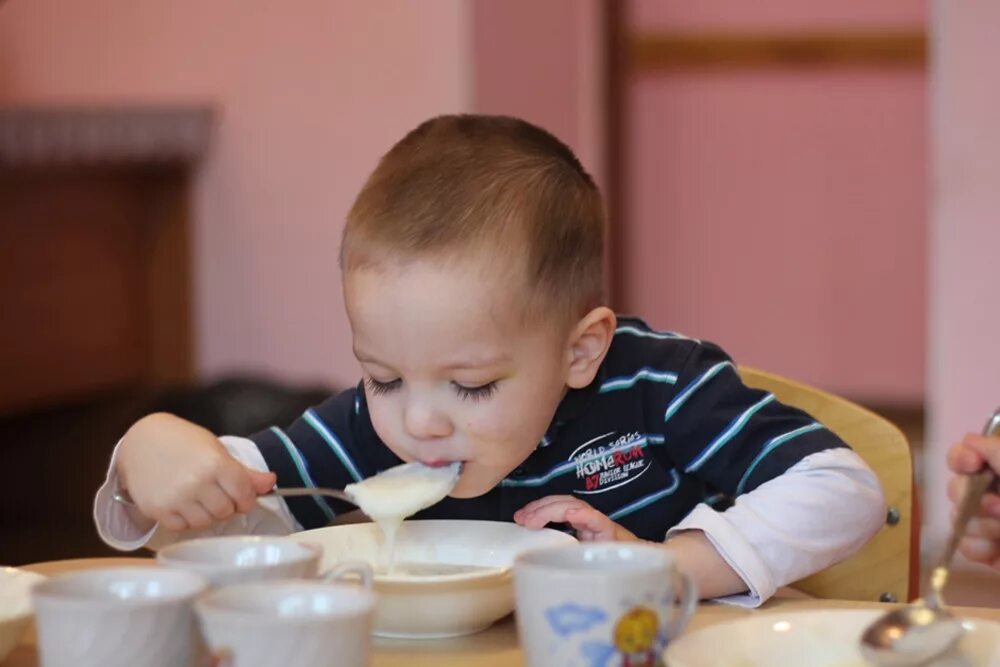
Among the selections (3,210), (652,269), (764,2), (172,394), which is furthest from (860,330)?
(3,210)

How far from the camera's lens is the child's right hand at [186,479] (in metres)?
1.07

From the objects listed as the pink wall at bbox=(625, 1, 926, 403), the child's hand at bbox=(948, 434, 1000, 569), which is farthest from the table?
the pink wall at bbox=(625, 1, 926, 403)

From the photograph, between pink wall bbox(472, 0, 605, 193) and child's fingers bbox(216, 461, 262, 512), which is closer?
child's fingers bbox(216, 461, 262, 512)

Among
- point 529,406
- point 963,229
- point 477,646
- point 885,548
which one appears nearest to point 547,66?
point 963,229

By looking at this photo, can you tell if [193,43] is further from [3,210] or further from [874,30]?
[874,30]

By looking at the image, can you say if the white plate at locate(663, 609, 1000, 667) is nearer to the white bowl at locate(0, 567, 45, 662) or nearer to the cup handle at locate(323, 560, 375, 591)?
the cup handle at locate(323, 560, 375, 591)

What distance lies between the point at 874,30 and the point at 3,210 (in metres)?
2.15

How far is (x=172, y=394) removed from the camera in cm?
303

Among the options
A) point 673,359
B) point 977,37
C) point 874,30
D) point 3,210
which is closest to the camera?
point 673,359

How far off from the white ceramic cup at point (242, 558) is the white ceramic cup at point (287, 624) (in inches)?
1.9

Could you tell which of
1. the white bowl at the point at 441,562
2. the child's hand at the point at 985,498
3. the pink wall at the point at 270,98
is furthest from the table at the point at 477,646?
the pink wall at the point at 270,98

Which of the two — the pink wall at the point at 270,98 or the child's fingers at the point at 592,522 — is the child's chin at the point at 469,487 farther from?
the pink wall at the point at 270,98

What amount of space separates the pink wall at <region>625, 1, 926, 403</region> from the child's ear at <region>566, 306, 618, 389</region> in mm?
2699

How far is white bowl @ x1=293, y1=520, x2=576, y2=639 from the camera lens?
34.6 inches
